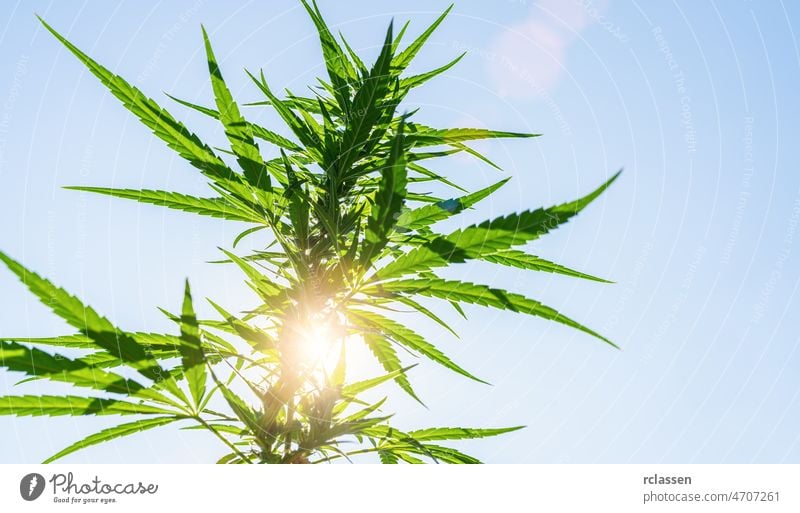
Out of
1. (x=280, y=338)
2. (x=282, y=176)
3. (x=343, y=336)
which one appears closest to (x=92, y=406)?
(x=280, y=338)

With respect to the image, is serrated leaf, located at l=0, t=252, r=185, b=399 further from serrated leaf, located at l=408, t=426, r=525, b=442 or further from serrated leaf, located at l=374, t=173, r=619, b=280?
serrated leaf, located at l=408, t=426, r=525, b=442

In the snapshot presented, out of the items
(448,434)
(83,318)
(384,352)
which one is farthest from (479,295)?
(83,318)

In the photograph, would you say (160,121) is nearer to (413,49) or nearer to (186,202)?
(186,202)

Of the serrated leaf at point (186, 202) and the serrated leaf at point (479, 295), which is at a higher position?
the serrated leaf at point (186, 202)

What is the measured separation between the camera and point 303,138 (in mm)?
1601

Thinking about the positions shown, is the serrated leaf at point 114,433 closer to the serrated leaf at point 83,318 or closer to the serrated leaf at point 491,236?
the serrated leaf at point 83,318

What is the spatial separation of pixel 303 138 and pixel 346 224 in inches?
12.5

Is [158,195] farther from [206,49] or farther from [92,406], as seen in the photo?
[92,406]

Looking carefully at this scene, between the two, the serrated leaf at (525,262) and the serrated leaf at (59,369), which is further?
the serrated leaf at (525,262)
